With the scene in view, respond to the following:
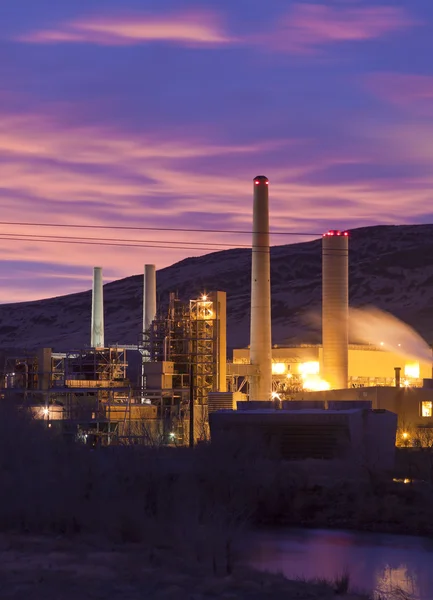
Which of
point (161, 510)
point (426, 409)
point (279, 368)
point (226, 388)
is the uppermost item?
point (279, 368)

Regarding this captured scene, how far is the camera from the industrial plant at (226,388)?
176 ft

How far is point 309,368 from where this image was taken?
77.8m

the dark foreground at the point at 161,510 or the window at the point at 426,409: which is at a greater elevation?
the window at the point at 426,409

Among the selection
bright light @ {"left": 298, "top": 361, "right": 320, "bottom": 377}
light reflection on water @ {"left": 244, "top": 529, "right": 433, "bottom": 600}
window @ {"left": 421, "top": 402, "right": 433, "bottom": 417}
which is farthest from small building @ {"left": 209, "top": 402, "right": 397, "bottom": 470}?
bright light @ {"left": 298, "top": 361, "right": 320, "bottom": 377}

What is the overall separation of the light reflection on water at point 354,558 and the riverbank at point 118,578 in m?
3.60

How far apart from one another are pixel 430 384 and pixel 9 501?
150 ft

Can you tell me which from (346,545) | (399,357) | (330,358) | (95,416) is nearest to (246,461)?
(346,545)

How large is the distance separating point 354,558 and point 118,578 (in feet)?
39.5

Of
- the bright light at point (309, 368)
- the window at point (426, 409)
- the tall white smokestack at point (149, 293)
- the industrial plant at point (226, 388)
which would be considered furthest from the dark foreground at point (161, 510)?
the tall white smokestack at point (149, 293)

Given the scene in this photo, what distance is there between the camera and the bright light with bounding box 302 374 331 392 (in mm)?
73688

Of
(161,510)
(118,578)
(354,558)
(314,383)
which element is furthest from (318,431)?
(118,578)

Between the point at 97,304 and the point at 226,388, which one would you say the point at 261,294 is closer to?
the point at 226,388

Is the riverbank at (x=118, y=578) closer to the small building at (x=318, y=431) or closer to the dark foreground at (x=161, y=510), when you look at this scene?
the dark foreground at (x=161, y=510)

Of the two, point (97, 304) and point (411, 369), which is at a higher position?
point (97, 304)
